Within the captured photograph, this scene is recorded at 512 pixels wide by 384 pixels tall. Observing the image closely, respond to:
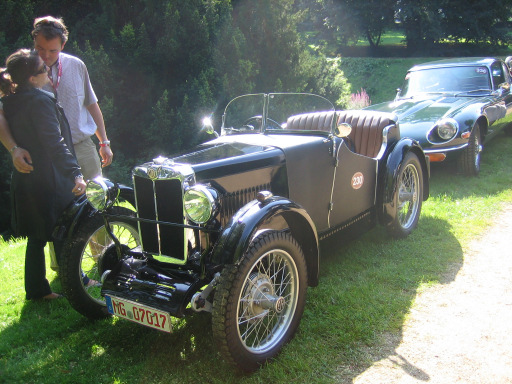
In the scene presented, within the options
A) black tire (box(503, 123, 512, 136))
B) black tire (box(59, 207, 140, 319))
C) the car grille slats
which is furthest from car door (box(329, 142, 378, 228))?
black tire (box(503, 123, 512, 136))

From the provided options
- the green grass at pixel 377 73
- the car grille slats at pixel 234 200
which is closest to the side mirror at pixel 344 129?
the car grille slats at pixel 234 200

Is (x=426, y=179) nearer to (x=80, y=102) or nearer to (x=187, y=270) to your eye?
(x=187, y=270)

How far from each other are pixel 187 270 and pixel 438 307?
191 cm

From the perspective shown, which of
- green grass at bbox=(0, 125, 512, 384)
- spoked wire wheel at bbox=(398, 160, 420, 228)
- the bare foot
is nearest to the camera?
green grass at bbox=(0, 125, 512, 384)

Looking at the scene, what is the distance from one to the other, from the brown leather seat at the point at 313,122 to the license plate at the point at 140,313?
7.75 ft

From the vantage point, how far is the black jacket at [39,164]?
3176 millimetres

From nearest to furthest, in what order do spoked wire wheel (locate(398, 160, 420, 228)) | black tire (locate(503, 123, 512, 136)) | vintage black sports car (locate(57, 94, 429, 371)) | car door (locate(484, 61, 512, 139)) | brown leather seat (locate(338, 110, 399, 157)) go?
1. vintage black sports car (locate(57, 94, 429, 371))
2. brown leather seat (locate(338, 110, 399, 157))
3. spoked wire wheel (locate(398, 160, 420, 228))
4. car door (locate(484, 61, 512, 139))
5. black tire (locate(503, 123, 512, 136))

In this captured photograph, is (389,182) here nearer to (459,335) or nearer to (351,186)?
(351,186)

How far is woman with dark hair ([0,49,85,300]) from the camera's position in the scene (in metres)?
3.17

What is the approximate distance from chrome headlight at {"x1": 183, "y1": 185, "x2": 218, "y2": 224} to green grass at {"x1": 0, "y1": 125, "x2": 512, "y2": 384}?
3.03 feet

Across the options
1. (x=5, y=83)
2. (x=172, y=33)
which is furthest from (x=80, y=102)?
(x=172, y=33)

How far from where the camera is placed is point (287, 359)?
2.79 m

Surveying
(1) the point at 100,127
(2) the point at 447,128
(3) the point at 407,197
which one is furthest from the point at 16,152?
(2) the point at 447,128

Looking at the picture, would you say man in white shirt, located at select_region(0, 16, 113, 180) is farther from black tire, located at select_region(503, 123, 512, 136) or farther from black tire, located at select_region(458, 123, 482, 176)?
black tire, located at select_region(503, 123, 512, 136)
